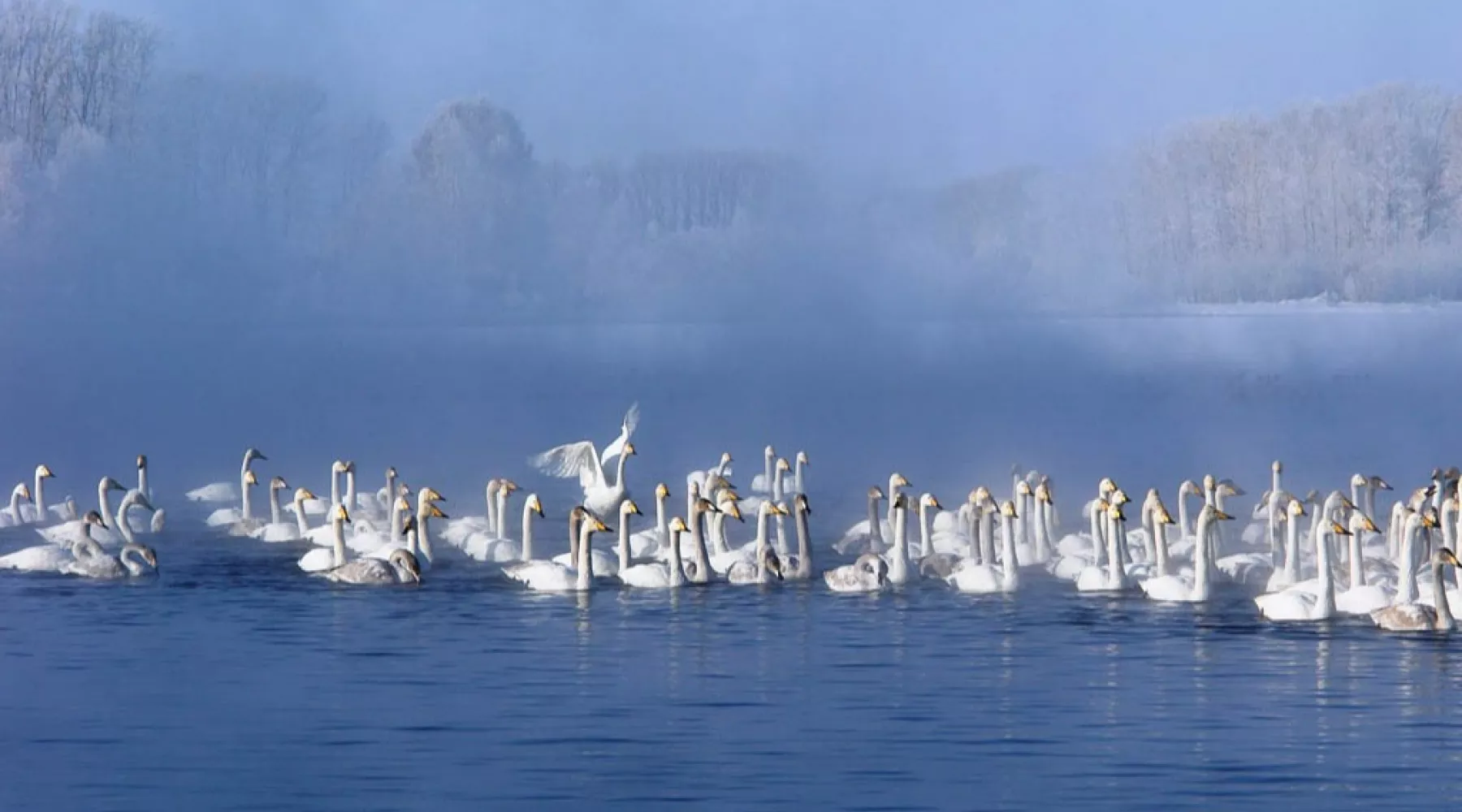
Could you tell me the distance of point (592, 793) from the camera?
1772cm

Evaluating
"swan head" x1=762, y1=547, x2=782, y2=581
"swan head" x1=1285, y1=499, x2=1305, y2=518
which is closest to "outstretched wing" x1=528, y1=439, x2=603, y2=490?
"swan head" x1=762, y1=547, x2=782, y2=581

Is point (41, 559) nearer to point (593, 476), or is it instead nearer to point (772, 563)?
point (593, 476)

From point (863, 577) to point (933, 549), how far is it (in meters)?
3.31

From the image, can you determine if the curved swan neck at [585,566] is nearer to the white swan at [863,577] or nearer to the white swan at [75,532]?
the white swan at [863,577]

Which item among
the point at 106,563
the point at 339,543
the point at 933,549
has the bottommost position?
the point at 933,549

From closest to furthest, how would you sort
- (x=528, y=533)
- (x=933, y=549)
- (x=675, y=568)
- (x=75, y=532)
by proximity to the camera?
(x=675, y=568) < (x=528, y=533) < (x=933, y=549) < (x=75, y=532)

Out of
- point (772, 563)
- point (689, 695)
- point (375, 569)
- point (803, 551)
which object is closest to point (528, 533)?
point (375, 569)

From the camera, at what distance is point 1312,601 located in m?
24.6

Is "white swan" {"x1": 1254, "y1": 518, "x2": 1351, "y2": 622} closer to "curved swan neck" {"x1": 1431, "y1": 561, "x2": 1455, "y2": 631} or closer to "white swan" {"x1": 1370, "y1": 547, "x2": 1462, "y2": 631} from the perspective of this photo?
"white swan" {"x1": 1370, "y1": 547, "x2": 1462, "y2": 631}

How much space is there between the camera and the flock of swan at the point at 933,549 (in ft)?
84.4

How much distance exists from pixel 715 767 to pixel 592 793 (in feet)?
3.90

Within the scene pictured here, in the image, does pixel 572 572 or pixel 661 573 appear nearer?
pixel 572 572

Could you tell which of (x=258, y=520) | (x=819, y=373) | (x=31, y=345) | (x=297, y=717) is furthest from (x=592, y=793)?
(x=31, y=345)

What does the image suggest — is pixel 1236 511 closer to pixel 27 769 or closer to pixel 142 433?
pixel 27 769
